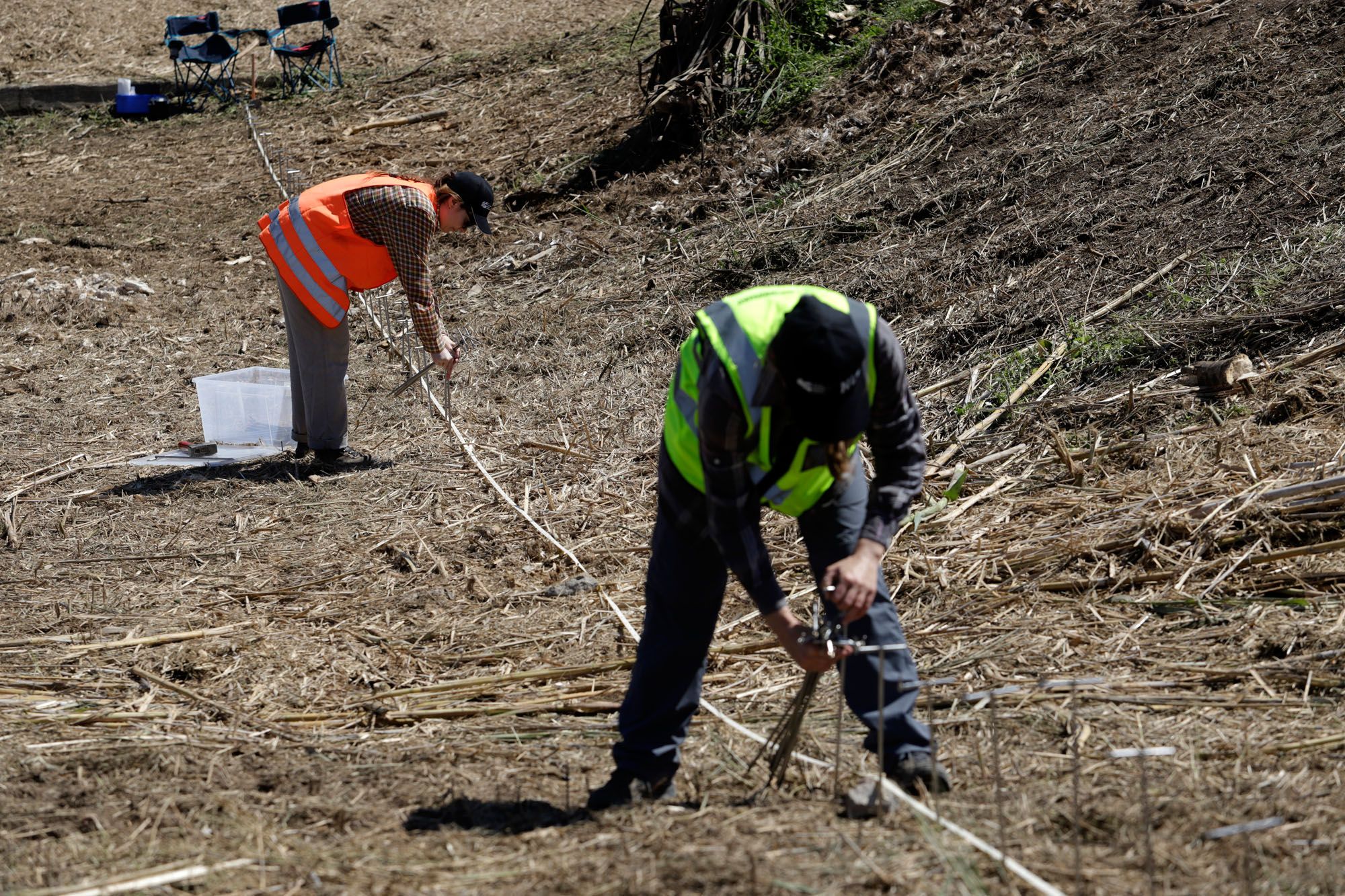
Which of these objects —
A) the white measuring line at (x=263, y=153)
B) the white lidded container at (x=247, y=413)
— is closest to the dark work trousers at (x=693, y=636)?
the white lidded container at (x=247, y=413)

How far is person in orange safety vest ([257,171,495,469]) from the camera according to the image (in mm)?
5887

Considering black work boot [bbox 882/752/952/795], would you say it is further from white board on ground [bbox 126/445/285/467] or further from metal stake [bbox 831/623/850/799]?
white board on ground [bbox 126/445/285/467]

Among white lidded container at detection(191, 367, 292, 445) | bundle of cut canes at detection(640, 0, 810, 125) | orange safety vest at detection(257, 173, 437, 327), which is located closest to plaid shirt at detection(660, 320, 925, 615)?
orange safety vest at detection(257, 173, 437, 327)

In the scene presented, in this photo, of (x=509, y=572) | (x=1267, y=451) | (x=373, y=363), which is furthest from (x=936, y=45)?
(x=509, y=572)

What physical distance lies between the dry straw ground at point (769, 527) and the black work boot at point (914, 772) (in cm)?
6

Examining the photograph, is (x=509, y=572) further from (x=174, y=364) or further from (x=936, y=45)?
(x=936, y=45)

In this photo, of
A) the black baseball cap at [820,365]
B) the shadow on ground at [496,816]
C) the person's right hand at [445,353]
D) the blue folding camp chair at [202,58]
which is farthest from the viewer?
the blue folding camp chair at [202,58]

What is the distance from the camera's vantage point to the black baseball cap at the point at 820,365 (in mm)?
2541

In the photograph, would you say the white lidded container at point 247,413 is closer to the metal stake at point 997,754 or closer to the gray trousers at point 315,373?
the gray trousers at point 315,373

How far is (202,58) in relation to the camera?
15.1 m

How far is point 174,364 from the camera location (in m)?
8.80

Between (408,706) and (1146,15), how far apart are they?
8.38 metres

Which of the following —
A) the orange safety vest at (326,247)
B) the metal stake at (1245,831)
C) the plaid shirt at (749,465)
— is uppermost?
the plaid shirt at (749,465)

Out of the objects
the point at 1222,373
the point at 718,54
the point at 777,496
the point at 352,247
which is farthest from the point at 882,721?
the point at 718,54
